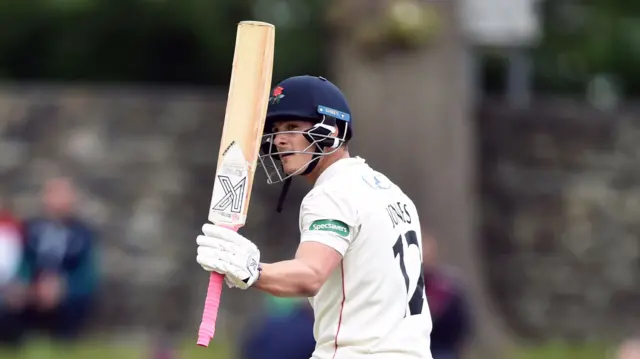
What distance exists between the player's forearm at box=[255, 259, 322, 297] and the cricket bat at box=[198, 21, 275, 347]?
0.23 meters

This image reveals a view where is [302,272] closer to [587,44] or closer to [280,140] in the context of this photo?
[280,140]

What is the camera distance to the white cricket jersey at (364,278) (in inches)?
214

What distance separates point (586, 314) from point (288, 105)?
9.98m

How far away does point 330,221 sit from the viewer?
5379 millimetres

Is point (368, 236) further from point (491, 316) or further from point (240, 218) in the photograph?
point (491, 316)

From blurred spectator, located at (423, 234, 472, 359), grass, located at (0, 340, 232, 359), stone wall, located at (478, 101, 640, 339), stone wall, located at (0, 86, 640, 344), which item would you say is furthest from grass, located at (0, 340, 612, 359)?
blurred spectator, located at (423, 234, 472, 359)

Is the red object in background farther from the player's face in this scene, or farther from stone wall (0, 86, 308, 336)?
the player's face

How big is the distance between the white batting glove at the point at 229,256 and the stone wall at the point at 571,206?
32.9 ft

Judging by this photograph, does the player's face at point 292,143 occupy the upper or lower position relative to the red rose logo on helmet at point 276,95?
lower

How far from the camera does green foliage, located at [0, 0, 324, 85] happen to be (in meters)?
22.0

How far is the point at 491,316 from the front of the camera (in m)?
13.5

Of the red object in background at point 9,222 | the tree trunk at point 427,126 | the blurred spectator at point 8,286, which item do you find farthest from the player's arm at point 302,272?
the red object in background at point 9,222

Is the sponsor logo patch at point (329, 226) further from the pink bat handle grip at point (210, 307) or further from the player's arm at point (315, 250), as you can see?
the pink bat handle grip at point (210, 307)

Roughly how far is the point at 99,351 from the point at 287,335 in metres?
4.54
